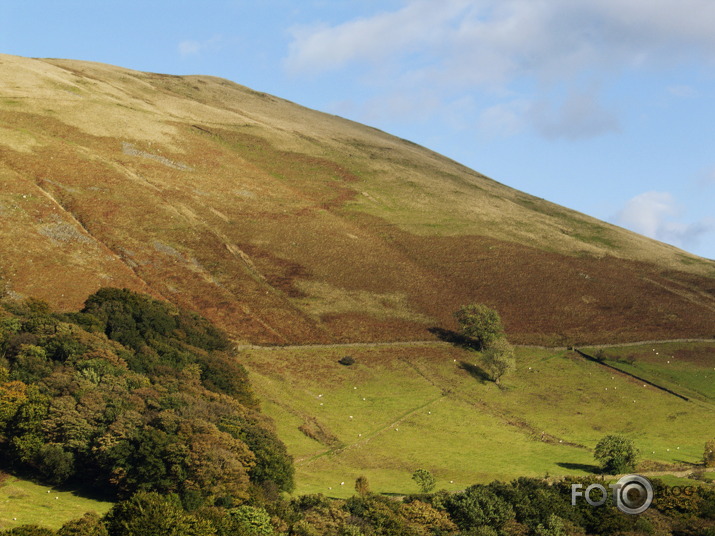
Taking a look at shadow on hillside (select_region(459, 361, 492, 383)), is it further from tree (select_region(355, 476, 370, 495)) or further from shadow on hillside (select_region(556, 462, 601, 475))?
tree (select_region(355, 476, 370, 495))

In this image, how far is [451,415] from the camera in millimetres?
86250

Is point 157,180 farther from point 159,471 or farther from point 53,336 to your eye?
point 159,471

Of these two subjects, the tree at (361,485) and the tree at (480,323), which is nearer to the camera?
the tree at (361,485)

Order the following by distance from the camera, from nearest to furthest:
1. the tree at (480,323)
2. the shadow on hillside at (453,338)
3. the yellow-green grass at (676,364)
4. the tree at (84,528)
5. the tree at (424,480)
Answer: the tree at (84,528), the tree at (424,480), the yellow-green grass at (676,364), the tree at (480,323), the shadow on hillside at (453,338)

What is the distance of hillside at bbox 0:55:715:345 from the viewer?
352 ft

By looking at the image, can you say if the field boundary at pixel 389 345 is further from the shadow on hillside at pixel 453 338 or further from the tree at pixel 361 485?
the tree at pixel 361 485

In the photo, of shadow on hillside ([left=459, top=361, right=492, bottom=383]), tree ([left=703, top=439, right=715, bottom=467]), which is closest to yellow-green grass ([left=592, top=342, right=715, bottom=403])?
shadow on hillside ([left=459, top=361, right=492, bottom=383])

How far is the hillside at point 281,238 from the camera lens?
107 m

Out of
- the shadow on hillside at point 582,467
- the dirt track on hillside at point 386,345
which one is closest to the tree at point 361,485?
the shadow on hillside at point 582,467

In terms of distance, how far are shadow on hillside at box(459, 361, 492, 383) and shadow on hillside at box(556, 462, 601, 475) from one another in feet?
80.2

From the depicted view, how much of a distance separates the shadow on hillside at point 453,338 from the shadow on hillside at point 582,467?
114ft

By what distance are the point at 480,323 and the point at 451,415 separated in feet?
80.8

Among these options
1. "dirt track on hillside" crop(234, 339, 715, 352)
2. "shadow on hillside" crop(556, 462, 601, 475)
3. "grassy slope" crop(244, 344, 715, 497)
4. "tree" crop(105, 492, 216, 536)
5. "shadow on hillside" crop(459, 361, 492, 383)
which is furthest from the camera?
"shadow on hillside" crop(459, 361, 492, 383)

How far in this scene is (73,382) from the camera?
67.6 meters
